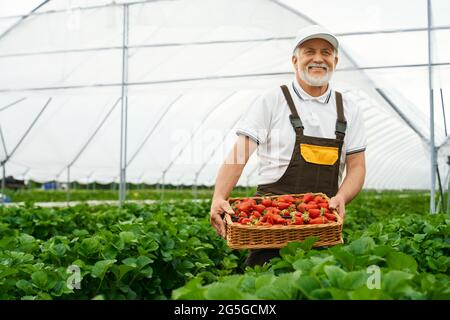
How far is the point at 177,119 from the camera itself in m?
13.7

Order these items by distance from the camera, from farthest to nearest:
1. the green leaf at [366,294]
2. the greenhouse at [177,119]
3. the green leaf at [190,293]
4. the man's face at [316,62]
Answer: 1. the man's face at [316,62]
2. the greenhouse at [177,119]
3. the green leaf at [190,293]
4. the green leaf at [366,294]

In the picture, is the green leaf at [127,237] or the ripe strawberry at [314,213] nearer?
the ripe strawberry at [314,213]

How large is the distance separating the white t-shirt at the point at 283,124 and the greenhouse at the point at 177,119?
0.24m

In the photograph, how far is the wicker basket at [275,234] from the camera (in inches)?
106

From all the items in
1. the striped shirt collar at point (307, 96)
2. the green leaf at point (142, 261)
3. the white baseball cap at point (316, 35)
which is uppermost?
the white baseball cap at point (316, 35)

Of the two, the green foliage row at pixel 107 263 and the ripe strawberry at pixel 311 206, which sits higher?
the ripe strawberry at pixel 311 206

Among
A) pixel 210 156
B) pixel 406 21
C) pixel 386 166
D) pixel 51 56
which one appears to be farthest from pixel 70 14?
pixel 386 166

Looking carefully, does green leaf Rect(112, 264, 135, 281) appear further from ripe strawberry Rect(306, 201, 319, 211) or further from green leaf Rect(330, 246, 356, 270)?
green leaf Rect(330, 246, 356, 270)

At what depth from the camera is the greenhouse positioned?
9.14 feet

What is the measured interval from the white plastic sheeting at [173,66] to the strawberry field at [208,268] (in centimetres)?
478

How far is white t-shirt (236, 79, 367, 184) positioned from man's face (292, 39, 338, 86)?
Answer: 0.31 feet

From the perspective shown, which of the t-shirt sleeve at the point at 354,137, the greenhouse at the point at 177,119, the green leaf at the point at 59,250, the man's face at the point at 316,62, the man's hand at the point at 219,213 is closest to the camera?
the greenhouse at the point at 177,119

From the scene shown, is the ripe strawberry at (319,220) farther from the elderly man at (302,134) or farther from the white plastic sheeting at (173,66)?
the white plastic sheeting at (173,66)

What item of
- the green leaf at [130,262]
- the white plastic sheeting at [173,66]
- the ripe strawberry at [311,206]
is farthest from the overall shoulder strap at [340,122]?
the white plastic sheeting at [173,66]
